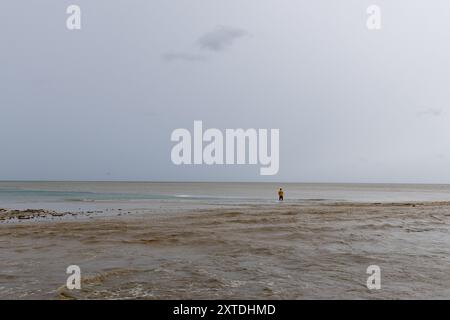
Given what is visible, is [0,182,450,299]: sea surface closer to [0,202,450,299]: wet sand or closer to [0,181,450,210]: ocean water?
[0,202,450,299]: wet sand

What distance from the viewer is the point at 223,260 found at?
1313cm

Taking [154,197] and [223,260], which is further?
[154,197]

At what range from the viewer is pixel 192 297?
29.5ft

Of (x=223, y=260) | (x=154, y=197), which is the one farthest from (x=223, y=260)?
(x=154, y=197)

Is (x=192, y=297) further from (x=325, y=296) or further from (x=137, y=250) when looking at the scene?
(x=137, y=250)

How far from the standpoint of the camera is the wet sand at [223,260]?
9.45 m

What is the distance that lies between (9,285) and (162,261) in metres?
4.71

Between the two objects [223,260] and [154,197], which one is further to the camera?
[154,197]

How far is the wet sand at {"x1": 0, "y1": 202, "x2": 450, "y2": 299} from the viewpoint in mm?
9453

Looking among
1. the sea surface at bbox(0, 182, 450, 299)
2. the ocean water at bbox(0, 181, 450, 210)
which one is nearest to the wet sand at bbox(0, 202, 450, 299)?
the sea surface at bbox(0, 182, 450, 299)

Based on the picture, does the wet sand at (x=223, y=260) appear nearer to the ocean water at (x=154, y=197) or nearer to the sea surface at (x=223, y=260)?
the sea surface at (x=223, y=260)

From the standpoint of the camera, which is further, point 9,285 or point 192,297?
point 9,285

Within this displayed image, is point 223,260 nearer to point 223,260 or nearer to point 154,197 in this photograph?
point 223,260
